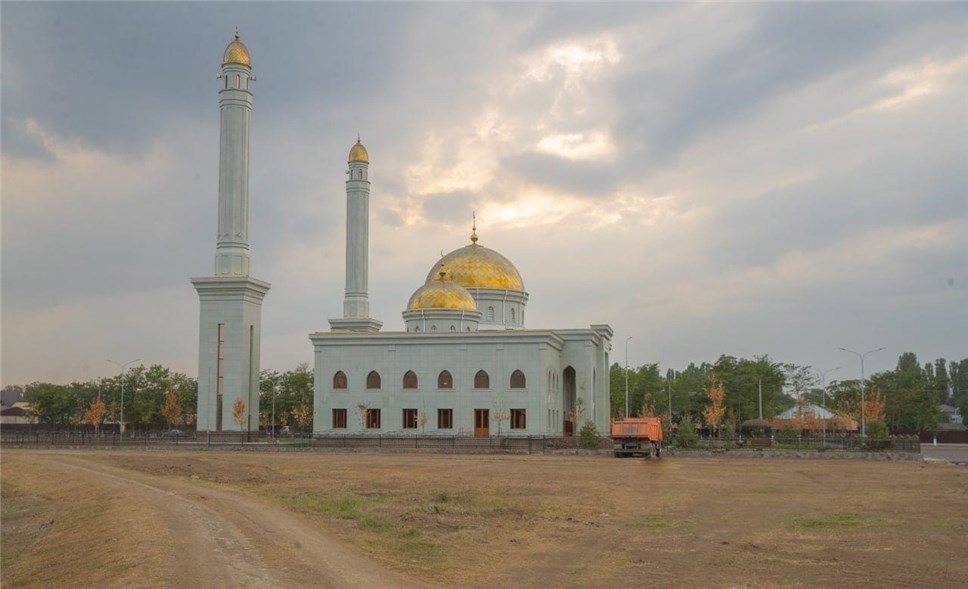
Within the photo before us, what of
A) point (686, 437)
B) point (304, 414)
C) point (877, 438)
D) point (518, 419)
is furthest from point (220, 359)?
point (877, 438)

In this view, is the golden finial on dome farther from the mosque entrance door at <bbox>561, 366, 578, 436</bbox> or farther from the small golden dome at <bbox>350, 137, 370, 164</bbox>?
the mosque entrance door at <bbox>561, 366, 578, 436</bbox>

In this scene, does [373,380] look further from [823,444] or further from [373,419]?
[823,444]

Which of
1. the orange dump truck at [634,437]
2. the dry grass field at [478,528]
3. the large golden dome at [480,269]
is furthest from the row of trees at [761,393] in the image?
the dry grass field at [478,528]

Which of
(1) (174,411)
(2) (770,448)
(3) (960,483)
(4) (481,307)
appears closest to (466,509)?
(3) (960,483)

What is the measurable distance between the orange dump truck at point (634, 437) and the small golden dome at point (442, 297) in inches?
978

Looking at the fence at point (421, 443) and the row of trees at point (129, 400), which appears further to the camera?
the row of trees at point (129, 400)

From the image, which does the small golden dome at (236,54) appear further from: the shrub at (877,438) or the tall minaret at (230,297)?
the shrub at (877,438)

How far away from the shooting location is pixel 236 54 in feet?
225

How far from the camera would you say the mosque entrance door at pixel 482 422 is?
68062mm

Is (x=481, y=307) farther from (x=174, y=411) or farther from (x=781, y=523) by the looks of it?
(x=781, y=523)

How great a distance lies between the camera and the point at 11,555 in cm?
2188

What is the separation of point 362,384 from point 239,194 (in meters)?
16.4

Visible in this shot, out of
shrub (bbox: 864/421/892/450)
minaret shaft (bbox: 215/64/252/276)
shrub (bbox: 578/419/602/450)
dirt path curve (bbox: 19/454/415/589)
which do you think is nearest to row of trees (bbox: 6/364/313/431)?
minaret shaft (bbox: 215/64/252/276)

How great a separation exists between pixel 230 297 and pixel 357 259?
15.5m
